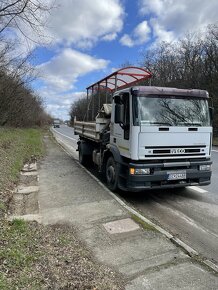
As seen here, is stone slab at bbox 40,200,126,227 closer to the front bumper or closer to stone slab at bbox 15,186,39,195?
the front bumper

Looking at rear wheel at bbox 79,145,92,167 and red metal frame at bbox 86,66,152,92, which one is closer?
red metal frame at bbox 86,66,152,92

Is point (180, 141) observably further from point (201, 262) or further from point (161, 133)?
point (201, 262)

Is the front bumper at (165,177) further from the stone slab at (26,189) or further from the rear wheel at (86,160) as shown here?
the rear wheel at (86,160)

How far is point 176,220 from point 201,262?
2000 millimetres

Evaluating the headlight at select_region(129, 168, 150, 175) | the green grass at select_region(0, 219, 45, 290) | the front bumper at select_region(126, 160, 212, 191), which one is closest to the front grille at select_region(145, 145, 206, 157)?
the front bumper at select_region(126, 160, 212, 191)

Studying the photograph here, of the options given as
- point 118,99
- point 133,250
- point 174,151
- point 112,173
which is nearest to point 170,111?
point 174,151

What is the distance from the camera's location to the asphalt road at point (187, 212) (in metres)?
5.41

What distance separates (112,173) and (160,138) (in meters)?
1.77

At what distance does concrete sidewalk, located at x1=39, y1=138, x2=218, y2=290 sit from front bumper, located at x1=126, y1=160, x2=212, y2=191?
0.66 meters

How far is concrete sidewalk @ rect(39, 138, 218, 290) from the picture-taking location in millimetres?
4020

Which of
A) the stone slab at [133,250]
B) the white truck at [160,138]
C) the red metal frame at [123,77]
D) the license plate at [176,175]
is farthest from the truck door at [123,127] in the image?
the stone slab at [133,250]

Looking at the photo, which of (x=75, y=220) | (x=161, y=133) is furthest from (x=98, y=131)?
(x=75, y=220)

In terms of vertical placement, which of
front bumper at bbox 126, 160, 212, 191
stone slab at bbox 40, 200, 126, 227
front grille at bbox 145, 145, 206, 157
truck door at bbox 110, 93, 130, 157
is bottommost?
stone slab at bbox 40, 200, 126, 227

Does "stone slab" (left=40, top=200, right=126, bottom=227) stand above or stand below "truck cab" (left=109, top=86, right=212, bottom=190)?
below
